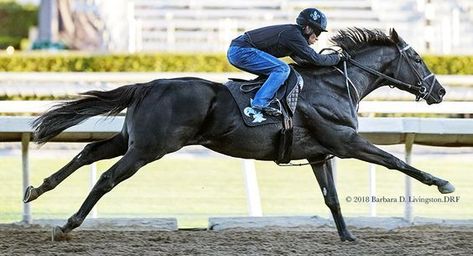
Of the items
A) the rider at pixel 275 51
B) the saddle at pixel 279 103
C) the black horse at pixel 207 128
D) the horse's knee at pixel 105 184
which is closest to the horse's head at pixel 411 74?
the black horse at pixel 207 128

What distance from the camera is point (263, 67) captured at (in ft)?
24.1

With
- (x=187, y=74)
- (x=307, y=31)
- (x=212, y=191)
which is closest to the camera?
(x=307, y=31)

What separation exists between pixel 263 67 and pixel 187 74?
10469mm

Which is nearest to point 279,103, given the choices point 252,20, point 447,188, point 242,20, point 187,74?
point 447,188

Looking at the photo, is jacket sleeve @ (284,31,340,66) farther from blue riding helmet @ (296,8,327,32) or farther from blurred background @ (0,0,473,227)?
blurred background @ (0,0,473,227)

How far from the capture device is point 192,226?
8.77 meters

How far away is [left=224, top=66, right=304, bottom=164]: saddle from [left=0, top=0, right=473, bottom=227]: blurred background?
1.73 meters

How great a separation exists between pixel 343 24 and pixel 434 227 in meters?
17.6

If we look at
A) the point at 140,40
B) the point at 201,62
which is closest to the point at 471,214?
the point at 201,62

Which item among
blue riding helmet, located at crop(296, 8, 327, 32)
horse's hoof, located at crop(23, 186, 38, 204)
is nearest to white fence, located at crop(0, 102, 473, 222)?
horse's hoof, located at crop(23, 186, 38, 204)

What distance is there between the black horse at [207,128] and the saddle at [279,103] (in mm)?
39

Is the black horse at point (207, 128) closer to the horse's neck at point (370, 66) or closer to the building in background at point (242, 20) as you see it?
the horse's neck at point (370, 66)

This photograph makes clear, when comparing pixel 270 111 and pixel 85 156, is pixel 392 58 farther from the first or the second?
pixel 85 156

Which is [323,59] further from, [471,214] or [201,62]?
[201,62]
